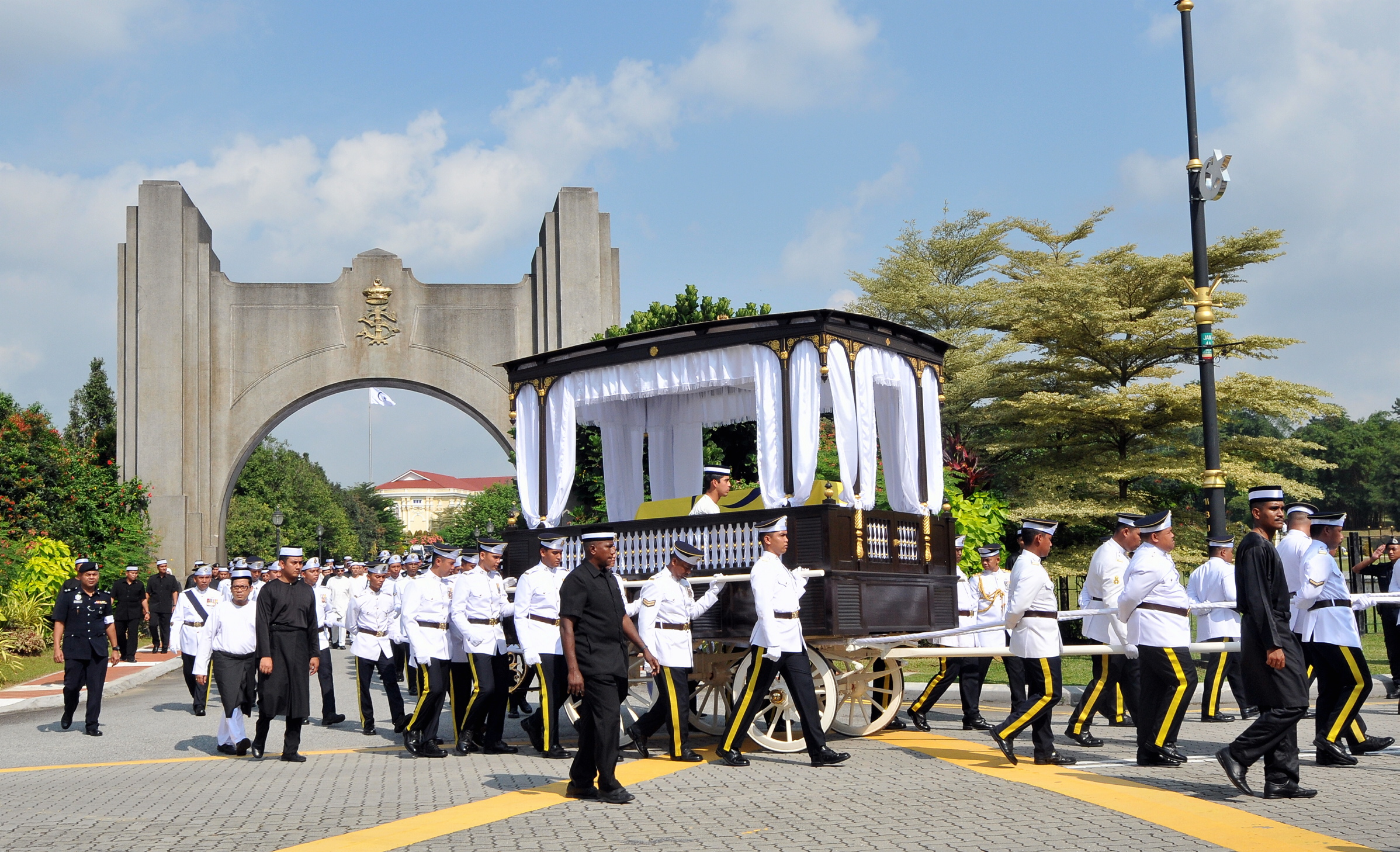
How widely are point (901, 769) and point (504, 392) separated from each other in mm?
27509

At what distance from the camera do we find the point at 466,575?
38.0ft

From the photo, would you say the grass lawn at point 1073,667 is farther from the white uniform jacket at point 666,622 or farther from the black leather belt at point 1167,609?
the white uniform jacket at point 666,622

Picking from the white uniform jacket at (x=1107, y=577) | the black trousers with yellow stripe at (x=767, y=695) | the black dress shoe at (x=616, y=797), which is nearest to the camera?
the black dress shoe at (x=616, y=797)

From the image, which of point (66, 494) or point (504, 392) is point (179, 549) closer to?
point (66, 494)

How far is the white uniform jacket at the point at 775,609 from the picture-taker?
31.9 ft

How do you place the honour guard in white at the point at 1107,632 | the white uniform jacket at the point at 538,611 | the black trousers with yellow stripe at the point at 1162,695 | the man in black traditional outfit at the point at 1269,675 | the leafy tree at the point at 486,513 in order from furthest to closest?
the leafy tree at the point at 486,513
the white uniform jacket at the point at 538,611
the honour guard in white at the point at 1107,632
the black trousers with yellow stripe at the point at 1162,695
the man in black traditional outfit at the point at 1269,675

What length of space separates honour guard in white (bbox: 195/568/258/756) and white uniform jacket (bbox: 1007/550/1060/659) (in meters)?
6.55

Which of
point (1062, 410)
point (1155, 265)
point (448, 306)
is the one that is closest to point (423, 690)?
point (1062, 410)

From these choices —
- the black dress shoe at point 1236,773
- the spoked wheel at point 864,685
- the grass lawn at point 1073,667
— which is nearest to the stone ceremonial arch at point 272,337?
the grass lawn at point 1073,667

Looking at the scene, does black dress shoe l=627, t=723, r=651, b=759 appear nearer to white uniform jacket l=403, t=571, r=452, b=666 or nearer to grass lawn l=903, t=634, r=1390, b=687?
white uniform jacket l=403, t=571, r=452, b=666

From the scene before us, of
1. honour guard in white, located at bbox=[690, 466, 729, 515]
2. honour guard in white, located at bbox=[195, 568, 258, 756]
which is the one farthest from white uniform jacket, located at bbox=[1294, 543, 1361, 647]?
honour guard in white, located at bbox=[195, 568, 258, 756]

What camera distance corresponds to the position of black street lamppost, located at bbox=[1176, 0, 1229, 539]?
46.3ft

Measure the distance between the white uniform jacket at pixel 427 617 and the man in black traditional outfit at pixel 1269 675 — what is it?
21.7 feet

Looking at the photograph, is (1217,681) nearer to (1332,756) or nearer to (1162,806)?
(1332,756)
